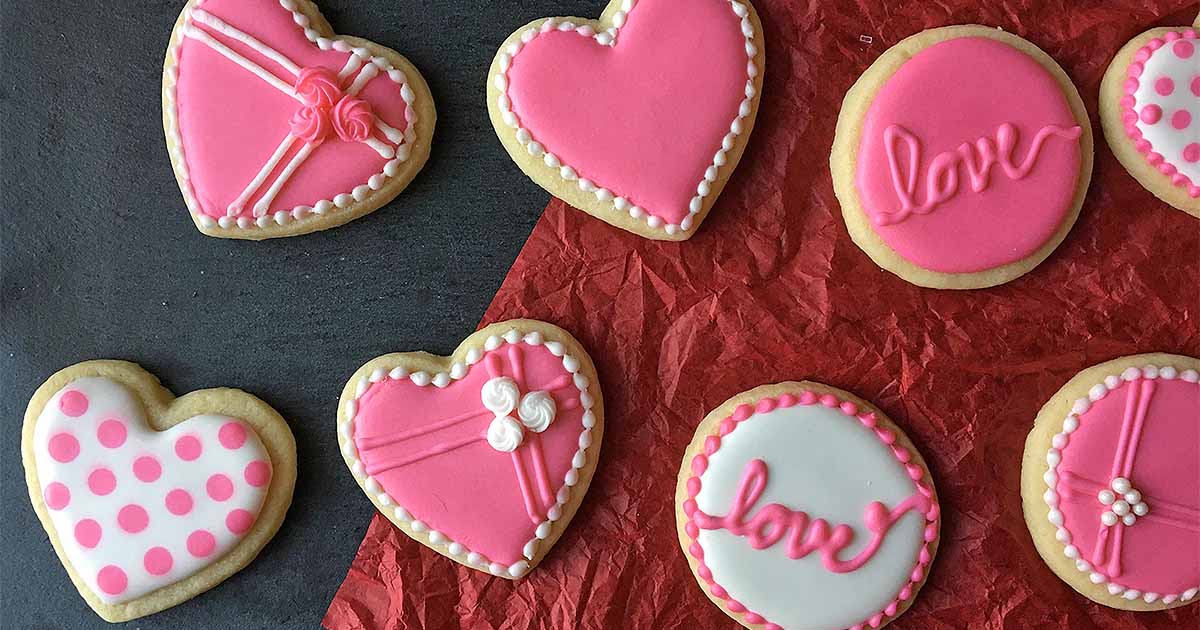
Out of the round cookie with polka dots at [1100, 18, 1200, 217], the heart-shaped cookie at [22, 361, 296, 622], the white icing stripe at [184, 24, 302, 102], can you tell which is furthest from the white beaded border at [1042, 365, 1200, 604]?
the white icing stripe at [184, 24, 302, 102]

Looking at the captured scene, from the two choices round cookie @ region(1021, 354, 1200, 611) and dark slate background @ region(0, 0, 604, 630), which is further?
dark slate background @ region(0, 0, 604, 630)

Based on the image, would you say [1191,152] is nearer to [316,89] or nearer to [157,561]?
[316,89]

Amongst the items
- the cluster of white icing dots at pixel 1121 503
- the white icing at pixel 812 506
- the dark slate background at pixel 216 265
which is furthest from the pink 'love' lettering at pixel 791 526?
the dark slate background at pixel 216 265

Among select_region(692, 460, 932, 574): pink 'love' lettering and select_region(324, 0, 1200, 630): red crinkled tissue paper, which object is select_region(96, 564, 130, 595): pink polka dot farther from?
select_region(692, 460, 932, 574): pink 'love' lettering

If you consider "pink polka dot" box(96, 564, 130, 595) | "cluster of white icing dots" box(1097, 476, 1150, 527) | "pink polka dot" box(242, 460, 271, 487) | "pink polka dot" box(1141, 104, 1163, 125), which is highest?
"pink polka dot" box(1141, 104, 1163, 125)

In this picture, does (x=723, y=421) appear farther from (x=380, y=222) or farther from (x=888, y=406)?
(x=380, y=222)

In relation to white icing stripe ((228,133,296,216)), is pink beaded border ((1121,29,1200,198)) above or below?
below

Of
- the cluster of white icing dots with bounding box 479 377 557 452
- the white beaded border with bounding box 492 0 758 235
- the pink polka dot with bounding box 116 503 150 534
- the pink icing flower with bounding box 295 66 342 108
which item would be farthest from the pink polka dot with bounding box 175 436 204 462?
the white beaded border with bounding box 492 0 758 235
